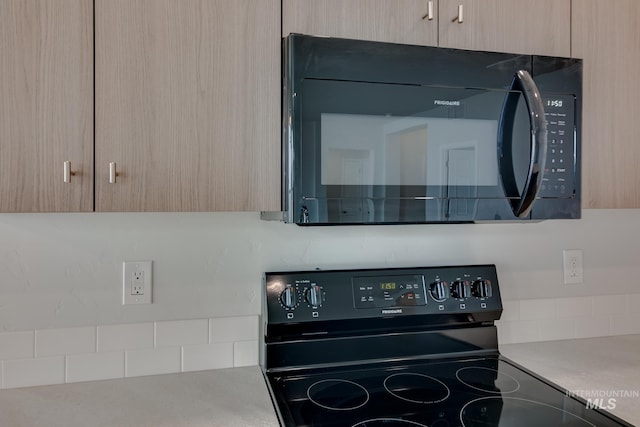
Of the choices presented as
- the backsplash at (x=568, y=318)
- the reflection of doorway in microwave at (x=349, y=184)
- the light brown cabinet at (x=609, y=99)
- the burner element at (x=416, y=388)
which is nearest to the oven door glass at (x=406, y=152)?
the reflection of doorway in microwave at (x=349, y=184)

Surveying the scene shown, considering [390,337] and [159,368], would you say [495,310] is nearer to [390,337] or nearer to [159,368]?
[390,337]

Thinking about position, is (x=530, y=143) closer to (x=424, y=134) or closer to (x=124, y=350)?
(x=424, y=134)

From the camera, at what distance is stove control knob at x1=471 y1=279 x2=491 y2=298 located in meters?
1.39

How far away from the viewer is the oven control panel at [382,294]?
1269mm

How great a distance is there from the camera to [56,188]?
0.93 meters

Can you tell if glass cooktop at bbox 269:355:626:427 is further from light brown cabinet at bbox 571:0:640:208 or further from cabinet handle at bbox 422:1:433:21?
cabinet handle at bbox 422:1:433:21

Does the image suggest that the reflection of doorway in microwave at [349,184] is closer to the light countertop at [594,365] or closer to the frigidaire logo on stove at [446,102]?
the frigidaire logo on stove at [446,102]

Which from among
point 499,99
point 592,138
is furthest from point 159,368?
point 592,138

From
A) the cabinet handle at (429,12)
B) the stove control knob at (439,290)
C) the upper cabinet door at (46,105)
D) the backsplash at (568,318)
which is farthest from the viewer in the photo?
the backsplash at (568,318)

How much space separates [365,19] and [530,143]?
1.54 ft

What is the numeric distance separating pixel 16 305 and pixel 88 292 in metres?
0.16

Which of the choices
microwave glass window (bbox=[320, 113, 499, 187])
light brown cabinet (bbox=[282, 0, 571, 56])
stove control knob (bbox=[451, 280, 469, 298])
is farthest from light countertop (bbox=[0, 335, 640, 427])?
light brown cabinet (bbox=[282, 0, 571, 56])

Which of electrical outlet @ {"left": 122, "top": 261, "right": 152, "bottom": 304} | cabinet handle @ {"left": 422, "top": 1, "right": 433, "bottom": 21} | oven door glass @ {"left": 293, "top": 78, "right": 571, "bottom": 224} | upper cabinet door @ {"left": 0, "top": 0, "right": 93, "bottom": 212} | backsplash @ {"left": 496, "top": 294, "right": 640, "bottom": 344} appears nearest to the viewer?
upper cabinet door @ {"left": 0, "top": 0, "right": 93, "bottom": 212}

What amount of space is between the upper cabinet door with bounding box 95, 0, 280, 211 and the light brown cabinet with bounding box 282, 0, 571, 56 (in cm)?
9
